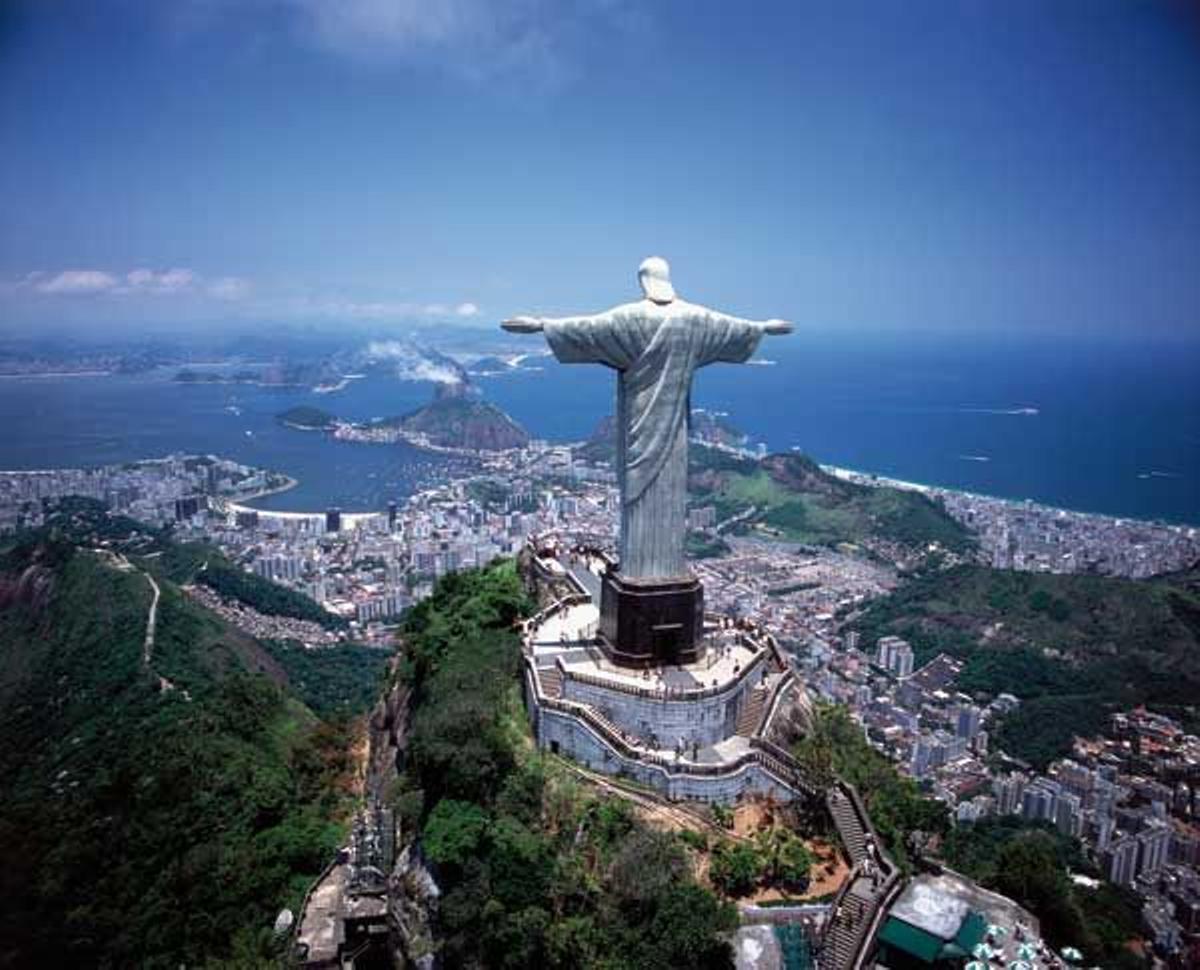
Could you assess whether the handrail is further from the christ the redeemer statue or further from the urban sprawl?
the urban sprawl

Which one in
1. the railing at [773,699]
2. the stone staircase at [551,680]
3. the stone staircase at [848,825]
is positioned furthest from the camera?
the stone staircase at [551,680]

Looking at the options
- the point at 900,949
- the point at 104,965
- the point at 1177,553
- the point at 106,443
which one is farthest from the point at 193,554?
the point at 1177,553

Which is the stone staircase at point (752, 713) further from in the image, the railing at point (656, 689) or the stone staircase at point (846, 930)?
the stone staircase at point (846, 930)

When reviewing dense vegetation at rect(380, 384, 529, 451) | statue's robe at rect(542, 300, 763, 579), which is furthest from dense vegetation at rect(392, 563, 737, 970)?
dense vegetation at rect(380, 384, 529, 451)

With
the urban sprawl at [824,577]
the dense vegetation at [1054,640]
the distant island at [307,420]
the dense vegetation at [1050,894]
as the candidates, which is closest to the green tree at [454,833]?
the dense vegetation at [1050,894]

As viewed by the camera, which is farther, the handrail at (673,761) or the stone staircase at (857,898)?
the handrail at (673,761)

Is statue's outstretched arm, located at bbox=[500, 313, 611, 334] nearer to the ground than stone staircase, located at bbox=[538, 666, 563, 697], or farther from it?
farther from it

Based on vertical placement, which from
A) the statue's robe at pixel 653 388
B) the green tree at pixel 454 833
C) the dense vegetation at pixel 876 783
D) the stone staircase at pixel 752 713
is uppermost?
the statue's robe at pixel 653 388
